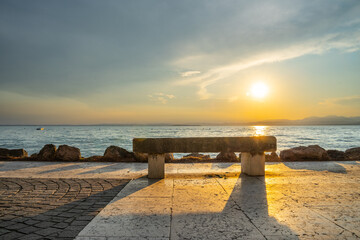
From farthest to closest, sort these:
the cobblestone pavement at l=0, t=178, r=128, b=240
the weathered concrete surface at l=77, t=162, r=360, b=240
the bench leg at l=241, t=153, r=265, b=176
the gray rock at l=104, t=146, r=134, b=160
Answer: the gray rock at l=104, t=146, r=134, b=160, the bench leg at l=241, t=153, r=265, b=176, the cobblestone pavement at l=0, t=178, r=128, b=240, the weathered concrete surface at l=77, t=162, r=360, b=240

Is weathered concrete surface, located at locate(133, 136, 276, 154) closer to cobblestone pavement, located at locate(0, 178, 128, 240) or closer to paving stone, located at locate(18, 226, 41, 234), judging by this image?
cobblestone pavement, located at locate(0, 178, 128, 240)

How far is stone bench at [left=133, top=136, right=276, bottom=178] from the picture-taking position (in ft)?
17.9

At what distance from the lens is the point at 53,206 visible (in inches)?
141

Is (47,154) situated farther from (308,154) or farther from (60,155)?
(308,154)

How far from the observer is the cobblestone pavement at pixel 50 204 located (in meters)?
2.76

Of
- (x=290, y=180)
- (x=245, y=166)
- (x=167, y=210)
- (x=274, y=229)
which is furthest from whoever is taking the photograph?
(x=245, y=166)

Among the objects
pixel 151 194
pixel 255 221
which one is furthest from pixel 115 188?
pixel 255 221

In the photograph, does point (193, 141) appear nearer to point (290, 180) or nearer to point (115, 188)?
point (115, 188)

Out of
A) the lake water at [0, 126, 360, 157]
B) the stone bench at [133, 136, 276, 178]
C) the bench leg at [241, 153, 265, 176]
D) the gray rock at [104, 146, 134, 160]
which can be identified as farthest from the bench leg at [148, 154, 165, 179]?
the lake water at [0, 126, 360, 157]

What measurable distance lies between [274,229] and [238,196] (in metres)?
1.35

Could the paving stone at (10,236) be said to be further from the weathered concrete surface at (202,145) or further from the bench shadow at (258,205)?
the weathered concrete surface at (202,145)

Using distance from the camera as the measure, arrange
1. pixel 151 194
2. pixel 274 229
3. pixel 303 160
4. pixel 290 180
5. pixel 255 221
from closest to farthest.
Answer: pixel 274 229 → pixel 255 221 → pixel 151 194 → pixel 290 180 → pixel 303 160

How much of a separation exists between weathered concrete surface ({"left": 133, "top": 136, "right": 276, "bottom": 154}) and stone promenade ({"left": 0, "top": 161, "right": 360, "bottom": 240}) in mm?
703

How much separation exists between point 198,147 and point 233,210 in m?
2.27
